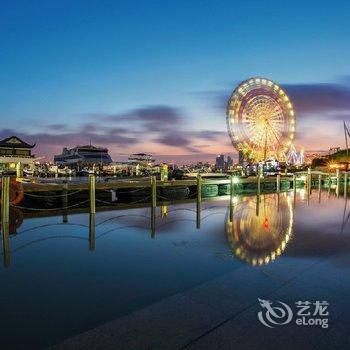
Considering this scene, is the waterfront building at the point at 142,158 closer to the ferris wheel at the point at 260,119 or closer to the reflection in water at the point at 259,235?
the ferris wheel at the point at 260,119

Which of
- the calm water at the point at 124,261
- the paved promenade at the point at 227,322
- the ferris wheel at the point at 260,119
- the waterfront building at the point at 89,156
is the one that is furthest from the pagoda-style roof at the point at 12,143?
the paved promenade at the point at 227,322

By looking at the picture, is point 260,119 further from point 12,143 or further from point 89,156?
point 89,156

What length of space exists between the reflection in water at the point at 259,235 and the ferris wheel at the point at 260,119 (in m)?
47.9

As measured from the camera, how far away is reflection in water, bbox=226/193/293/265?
352 inches

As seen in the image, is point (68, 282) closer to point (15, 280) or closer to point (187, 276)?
point (15, 280)

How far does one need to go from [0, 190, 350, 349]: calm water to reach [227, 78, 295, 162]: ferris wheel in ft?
164

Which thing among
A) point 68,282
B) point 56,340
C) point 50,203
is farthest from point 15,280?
point 50,203

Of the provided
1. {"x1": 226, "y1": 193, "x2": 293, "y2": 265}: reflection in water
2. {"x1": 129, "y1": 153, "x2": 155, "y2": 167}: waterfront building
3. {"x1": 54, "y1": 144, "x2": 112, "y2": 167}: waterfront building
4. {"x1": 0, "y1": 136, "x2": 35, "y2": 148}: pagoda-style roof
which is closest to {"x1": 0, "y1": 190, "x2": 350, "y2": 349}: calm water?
{"x1": 226, "y1": 193, "x2": 293, "y2": 265}: reflection in water

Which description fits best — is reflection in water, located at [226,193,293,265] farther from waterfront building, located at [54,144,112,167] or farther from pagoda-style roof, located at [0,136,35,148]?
waterfront building, located at [54,144,112,167]

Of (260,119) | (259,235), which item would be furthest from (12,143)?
(259,235)

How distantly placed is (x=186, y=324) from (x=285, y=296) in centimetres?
186

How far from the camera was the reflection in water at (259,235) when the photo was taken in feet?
29.3

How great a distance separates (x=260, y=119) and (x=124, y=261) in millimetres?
61234

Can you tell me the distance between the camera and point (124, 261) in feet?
28.5
